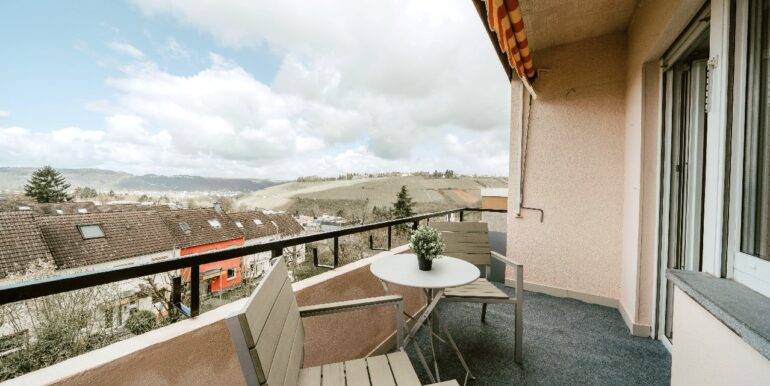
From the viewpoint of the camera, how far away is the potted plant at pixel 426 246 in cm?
184

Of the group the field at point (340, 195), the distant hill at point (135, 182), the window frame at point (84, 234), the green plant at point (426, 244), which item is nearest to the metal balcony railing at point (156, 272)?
the green plant at point (426, 244)

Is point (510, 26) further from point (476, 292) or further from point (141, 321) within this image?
point (141, 321)

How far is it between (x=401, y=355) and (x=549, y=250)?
2.63 meters

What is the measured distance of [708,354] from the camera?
109 centimetres

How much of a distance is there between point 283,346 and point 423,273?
99 cm

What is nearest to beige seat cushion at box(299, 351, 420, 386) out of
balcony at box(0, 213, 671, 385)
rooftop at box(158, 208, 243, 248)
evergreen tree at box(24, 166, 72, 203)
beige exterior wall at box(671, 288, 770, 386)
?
balcony at box(0, 213, 671, 385)

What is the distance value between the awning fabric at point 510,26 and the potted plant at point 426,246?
1376 mm

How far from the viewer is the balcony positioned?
1.02m

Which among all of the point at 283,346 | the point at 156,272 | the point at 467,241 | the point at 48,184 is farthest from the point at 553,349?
the point at 48,184

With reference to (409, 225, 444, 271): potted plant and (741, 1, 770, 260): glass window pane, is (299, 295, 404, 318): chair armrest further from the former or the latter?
(741, 1, 770, 260): glass window pane

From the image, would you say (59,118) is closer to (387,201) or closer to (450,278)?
(387,201)

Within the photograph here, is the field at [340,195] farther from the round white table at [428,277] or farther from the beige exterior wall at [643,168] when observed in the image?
the round white table at [428,277]

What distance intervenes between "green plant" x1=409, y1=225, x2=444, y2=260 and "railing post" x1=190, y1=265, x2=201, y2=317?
1.09 m

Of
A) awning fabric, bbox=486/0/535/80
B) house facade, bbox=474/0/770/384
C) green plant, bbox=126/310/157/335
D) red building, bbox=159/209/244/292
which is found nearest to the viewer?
house facade, bbox=474/0/770/384
